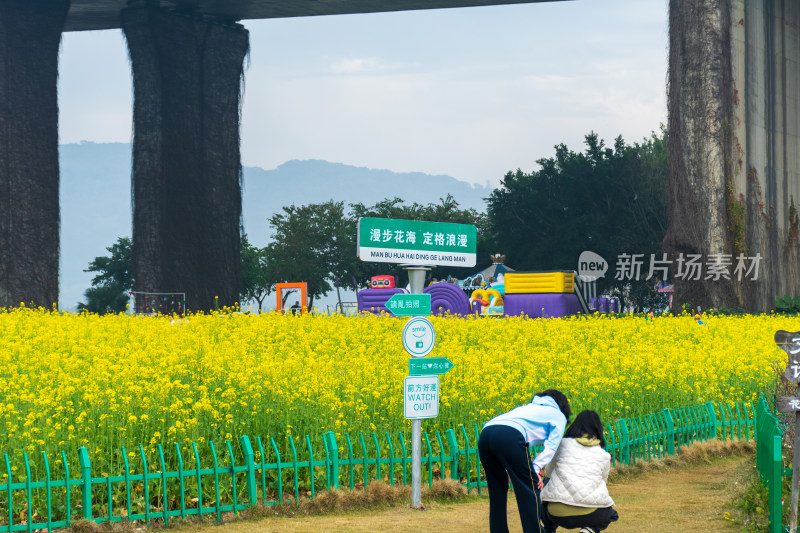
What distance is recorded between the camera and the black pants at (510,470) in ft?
25.2

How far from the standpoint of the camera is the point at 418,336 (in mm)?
10547

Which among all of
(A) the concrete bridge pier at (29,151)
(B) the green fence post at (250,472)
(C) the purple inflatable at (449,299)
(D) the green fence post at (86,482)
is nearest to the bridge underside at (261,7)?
(A) the concrete bridge pier at (29,151)

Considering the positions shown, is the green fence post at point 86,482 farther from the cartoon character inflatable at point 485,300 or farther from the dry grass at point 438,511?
the cartoon character inflatable at point 485,300

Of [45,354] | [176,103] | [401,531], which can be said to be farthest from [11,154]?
[401,531]

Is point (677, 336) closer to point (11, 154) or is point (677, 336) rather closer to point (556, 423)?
point (556, 423)

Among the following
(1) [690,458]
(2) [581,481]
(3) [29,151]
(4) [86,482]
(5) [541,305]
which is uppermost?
(3) [29,151]

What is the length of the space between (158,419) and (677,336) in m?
15.0

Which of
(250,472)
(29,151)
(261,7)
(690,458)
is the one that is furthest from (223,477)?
(261,7)

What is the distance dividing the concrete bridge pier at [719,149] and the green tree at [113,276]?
52.7 m

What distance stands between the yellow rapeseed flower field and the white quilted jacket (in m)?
4.42

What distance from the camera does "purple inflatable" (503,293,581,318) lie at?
35.5 meters

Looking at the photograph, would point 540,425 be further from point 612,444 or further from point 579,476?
point 612,444

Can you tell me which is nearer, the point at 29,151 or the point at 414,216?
the point at 29,151

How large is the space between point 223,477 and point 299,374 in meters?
3.61
